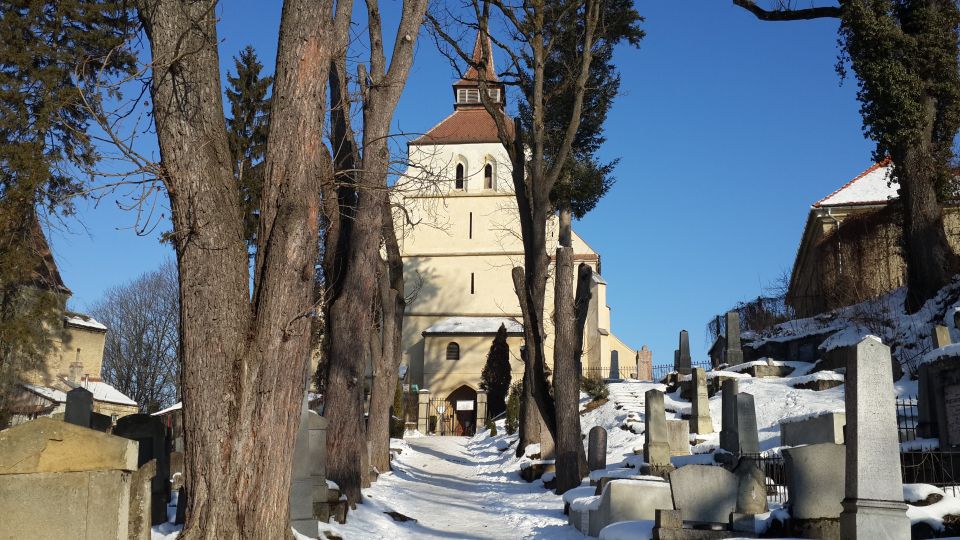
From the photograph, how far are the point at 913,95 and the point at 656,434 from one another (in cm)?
1141

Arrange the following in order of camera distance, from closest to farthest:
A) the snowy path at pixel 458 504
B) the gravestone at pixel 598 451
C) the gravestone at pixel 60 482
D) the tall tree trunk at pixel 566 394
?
the gravestone at pixel 60 482 < the snowy path at pixel 458 504 < the tall tree trunk at pixel 566 394 < the gravestone at pixel 598 451

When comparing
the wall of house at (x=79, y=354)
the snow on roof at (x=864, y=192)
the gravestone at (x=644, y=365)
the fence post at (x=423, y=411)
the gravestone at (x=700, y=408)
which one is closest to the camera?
the gravestone at (x=700, y=408)

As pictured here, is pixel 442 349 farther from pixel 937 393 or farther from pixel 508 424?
pixel 937 393

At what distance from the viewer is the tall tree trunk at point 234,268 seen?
5781 mm

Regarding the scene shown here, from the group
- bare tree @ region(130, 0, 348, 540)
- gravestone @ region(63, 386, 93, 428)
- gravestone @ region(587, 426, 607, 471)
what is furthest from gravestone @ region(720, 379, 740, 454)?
bare tree @ region(130, 0, 348, 540)

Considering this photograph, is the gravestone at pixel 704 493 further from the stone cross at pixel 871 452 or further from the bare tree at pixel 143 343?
the bare tree at pixel 143 343

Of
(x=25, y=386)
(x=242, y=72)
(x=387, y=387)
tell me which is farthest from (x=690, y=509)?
(x=25, y=386)

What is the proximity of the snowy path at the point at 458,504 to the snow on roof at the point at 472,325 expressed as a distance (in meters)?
26.9

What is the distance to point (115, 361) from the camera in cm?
4731

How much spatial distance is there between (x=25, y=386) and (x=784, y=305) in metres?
27.0

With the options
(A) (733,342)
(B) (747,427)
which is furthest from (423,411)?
(B) (747,427)

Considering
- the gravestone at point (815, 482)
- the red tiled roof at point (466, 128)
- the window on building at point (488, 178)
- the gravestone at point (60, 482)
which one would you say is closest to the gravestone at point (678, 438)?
the gravestone at point (815, 482)

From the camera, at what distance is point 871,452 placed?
764cm

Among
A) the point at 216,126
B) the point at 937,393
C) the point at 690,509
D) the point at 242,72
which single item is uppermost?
the point at 242,72
